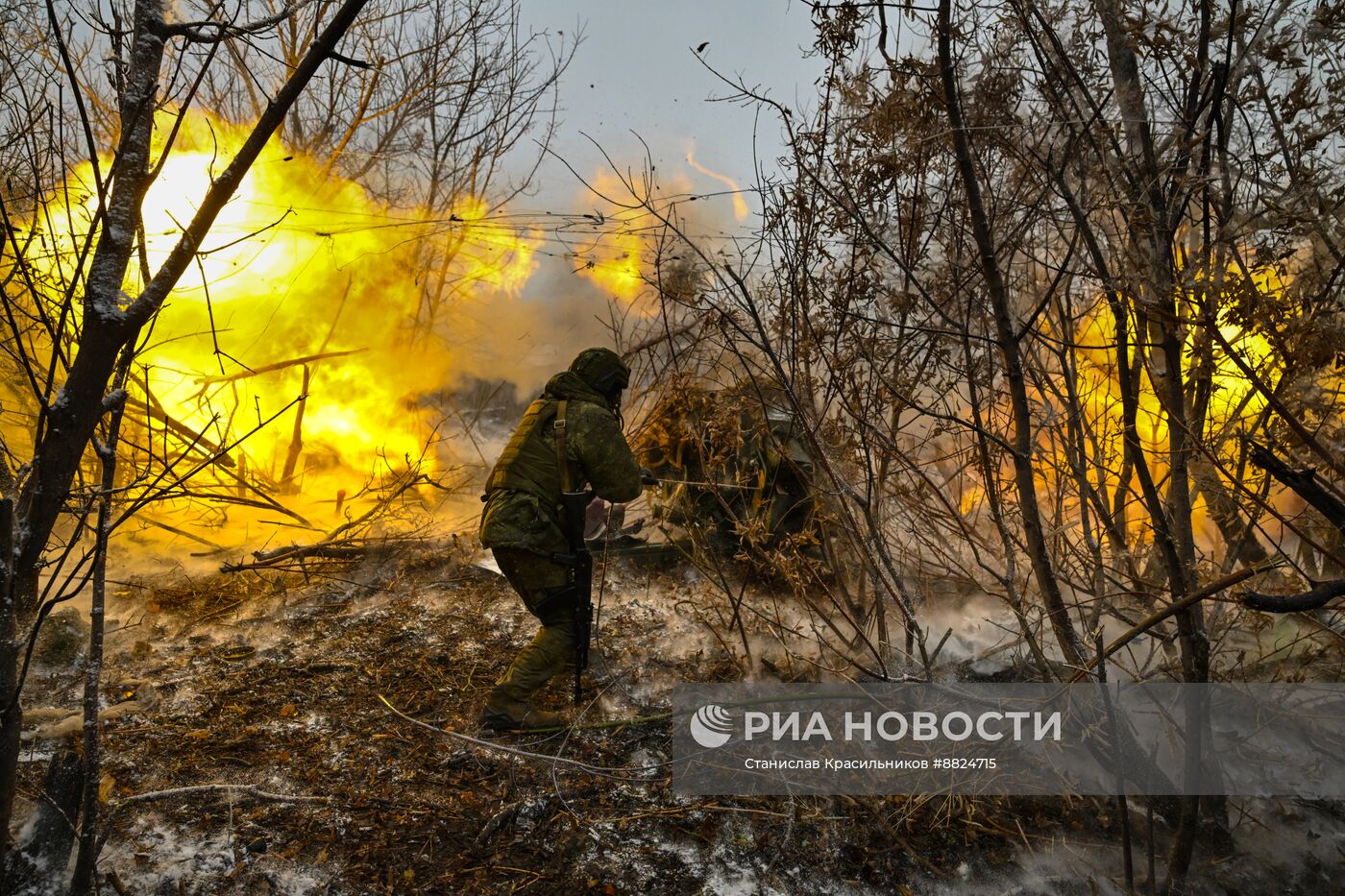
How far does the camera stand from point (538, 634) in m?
3.92

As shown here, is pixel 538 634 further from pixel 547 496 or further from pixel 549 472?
pixel 549 472

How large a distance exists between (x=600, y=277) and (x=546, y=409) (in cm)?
479

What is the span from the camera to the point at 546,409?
13.5 feet

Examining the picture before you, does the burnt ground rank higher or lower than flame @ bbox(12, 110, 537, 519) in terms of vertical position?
lower

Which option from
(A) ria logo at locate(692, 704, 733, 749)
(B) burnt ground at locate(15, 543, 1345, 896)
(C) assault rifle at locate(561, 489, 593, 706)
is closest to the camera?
(B) burnt ground at locate(15, 543, 1345, 896)

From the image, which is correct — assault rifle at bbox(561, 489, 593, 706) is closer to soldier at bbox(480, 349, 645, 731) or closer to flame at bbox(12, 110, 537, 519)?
soldier at bbox(480, 349, 645, 731)

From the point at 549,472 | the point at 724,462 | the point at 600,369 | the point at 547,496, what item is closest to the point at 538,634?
the point at 547,496

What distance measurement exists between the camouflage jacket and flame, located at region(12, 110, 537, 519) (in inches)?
166

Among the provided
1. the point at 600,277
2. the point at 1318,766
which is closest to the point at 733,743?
the point at 1318,766

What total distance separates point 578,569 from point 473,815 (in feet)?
4.16

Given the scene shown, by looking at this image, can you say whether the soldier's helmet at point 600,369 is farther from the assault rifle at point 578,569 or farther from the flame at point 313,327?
the flame at point 313,327

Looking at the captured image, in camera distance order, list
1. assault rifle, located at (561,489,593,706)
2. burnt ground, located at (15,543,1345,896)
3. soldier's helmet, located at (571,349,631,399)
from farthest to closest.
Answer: soldier's helmet, located at (571,349,631,399), assault rifle, located at (561,489,593,706), burnt ground, located at (15,543,1345,896)

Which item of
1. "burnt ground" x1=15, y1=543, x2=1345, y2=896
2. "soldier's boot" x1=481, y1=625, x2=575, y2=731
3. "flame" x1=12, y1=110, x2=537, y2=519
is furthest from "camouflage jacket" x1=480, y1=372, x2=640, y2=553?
"flame" x1=12, y1=110, x2=537, y2=519

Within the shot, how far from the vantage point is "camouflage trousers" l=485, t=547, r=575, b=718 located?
3795 mm
